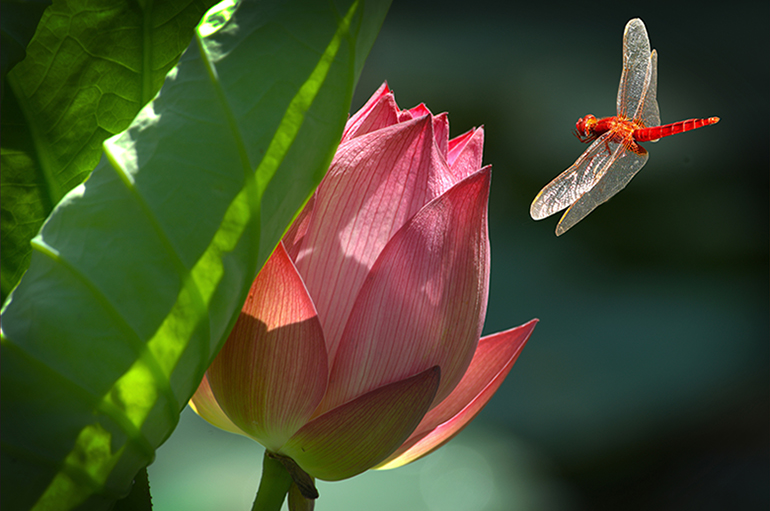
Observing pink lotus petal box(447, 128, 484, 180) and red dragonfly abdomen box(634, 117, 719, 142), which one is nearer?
pink lotus petal box(447, 128, 484, 180)

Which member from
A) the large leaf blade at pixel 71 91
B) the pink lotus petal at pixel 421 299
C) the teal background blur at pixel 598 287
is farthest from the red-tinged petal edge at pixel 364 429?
the teal background blur at pixel 598 287

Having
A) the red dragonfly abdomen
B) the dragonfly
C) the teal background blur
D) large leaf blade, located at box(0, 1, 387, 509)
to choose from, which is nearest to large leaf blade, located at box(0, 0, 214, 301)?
large leaf blade, located at box(0, 1, 387, 509)

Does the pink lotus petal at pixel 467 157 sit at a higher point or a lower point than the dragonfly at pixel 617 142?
lower

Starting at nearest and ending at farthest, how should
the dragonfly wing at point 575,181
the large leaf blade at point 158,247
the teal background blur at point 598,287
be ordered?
the large leaf blade at point 158,247 < the dragonfly wing at point 575,181 < the teal background blur at point 598,287

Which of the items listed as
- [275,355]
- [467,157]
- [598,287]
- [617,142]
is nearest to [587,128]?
[617,142]

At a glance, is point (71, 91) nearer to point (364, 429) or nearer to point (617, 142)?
point (364, 429)

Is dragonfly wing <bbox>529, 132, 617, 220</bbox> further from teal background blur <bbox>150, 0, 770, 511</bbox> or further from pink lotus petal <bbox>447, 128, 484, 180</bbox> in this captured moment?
teal background blur <bbox>150, 0, 770, 511</bbox>

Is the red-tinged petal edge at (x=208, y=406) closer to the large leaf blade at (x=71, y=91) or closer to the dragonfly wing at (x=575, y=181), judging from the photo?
the large leaf blade at (x=71, y=91)
